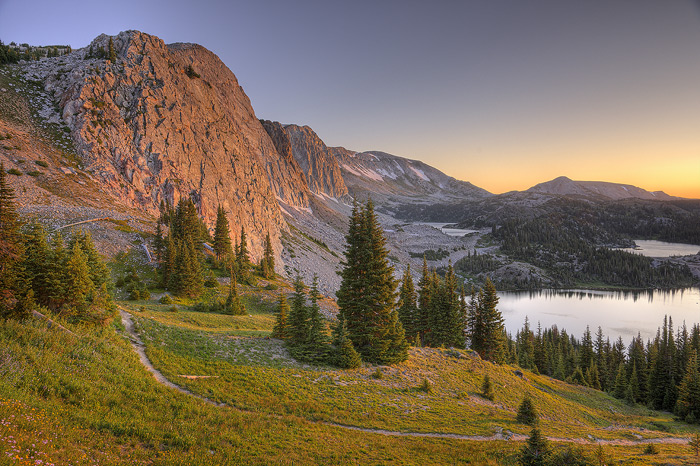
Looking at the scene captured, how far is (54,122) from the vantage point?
187 ft

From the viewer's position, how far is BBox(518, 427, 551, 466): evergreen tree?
1062 cm

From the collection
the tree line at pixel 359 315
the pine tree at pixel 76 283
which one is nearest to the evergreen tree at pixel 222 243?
the tree line at pixel 359 315

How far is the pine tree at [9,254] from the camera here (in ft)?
42.6

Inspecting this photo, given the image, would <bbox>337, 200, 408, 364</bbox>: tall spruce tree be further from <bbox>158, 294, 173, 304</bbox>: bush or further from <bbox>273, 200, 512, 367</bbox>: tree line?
<bbox>158, 294, 173, 304</bbox>: bush

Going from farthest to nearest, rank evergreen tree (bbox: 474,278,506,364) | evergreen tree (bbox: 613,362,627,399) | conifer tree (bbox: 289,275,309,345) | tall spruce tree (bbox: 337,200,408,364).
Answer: evergreen tree (bbox: 613,362,627,399) < evergreen tree (bbox: 474,278,506,364) < tall spruce tree (bbox: 337,200,408,364) < conifer tree (bbox: 289,275,309,345)

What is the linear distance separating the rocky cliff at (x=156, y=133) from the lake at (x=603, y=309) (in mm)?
95087

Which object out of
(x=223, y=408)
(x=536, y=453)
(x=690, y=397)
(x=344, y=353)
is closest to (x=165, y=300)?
(x=344, y=353)

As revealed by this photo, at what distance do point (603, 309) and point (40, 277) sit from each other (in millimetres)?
167597

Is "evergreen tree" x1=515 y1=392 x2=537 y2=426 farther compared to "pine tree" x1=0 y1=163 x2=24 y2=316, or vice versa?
"evergreen tree" x1=515 y1=392 x2=537 y2=426

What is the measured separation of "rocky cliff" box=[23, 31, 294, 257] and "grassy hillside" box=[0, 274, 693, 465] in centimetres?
5209

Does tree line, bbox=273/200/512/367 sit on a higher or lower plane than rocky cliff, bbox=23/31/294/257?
lower

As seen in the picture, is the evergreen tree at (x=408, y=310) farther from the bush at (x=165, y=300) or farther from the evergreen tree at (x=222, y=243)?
the evergreen tree at (x=222, y=243)

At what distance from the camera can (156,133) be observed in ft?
231

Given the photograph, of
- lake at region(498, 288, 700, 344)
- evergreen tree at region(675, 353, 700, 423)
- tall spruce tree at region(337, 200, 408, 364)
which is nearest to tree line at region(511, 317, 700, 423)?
evergreen tree at region(675, 353, 700, 423)
